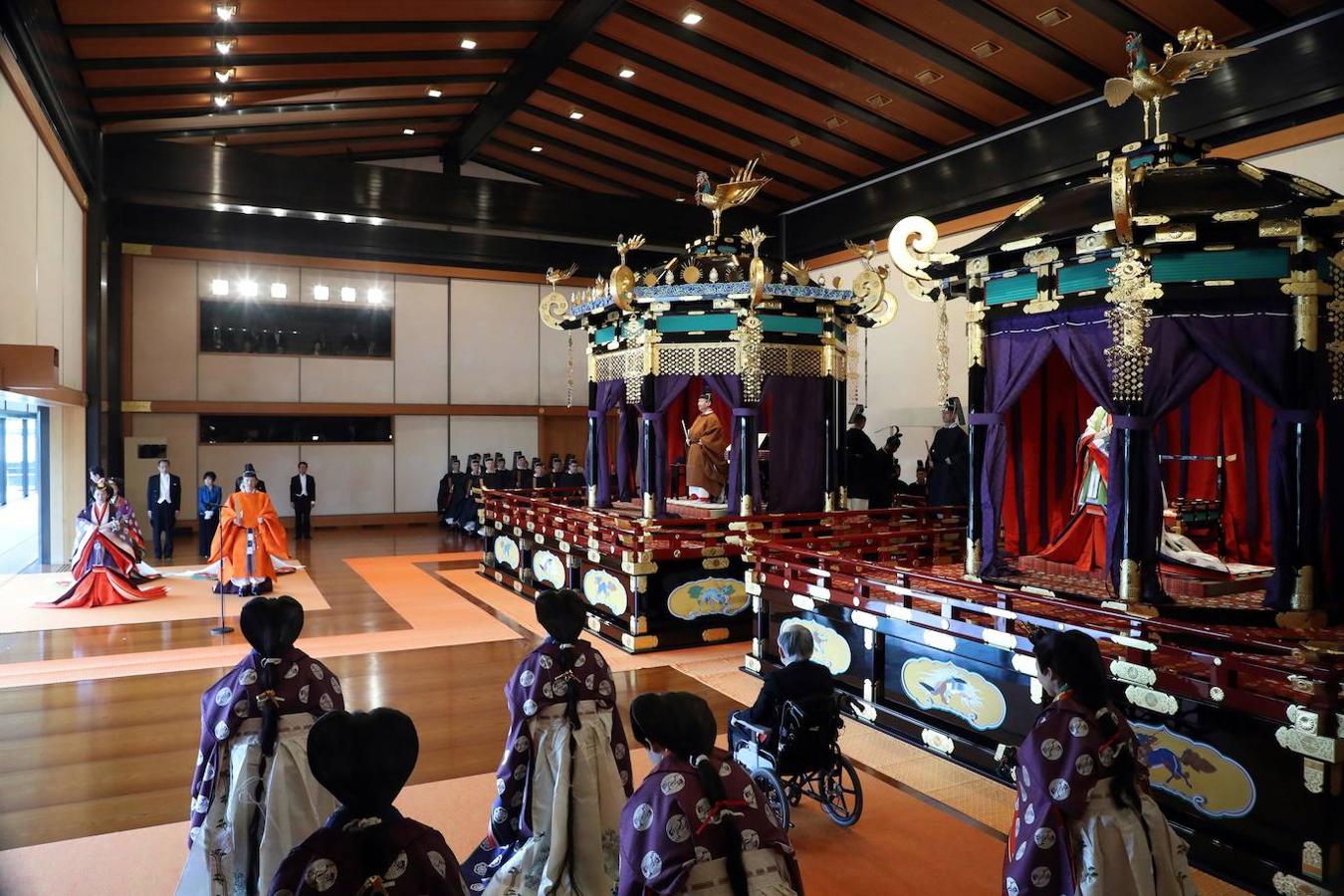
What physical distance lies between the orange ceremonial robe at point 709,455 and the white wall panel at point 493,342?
7.68 metres

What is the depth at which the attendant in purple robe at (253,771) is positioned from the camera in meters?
2.59

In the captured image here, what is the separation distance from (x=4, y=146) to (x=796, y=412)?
6583 mm

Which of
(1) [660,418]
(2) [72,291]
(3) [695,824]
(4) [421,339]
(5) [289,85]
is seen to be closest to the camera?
(3) [695,824]

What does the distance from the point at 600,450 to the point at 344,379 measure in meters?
7.49

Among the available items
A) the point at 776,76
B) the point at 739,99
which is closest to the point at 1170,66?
the point at 776,76

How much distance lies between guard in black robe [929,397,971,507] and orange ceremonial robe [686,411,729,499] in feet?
6.85

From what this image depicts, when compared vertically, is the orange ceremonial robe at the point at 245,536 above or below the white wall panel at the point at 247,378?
below

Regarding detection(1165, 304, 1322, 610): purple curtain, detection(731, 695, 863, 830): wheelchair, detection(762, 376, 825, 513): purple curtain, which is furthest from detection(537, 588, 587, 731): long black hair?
detection(762, 376, 825, 513): purple curtain

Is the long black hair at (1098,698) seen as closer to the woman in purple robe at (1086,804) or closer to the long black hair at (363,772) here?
the woman in purple robe at (1086,804)

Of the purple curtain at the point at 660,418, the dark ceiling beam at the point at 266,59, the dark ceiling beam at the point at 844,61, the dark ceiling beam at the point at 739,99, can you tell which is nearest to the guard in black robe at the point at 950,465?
the purple curtain at the point at 660,418

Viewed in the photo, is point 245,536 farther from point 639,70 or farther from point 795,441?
point 639,70

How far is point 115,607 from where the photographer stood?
7984mm

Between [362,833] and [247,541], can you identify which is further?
[247,541]

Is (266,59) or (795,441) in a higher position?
(266,59)
